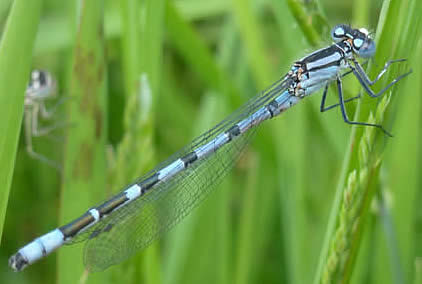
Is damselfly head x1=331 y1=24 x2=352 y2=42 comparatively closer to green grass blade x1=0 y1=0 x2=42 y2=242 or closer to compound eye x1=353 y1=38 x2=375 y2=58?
compound eye x1=353 y1=38 x2=375 y2=58

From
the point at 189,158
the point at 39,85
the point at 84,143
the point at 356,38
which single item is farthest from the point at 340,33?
the point at 39,85

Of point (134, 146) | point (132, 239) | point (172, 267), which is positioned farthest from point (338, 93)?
point (172, 267)

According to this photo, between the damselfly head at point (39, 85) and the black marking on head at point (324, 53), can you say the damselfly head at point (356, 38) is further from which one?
the damselfly head at point (39, 85)

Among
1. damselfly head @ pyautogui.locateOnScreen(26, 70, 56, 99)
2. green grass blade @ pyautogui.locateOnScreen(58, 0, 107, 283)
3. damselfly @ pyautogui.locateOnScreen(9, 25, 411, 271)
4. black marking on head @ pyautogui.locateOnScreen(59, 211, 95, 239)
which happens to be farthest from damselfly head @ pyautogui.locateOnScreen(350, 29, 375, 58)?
damselfly head @ pyautogui.locateOnScreen(26, 70, 56, 99)

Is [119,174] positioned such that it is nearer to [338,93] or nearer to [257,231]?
[338,93]

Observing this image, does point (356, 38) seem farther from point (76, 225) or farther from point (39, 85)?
point (39, 85)
